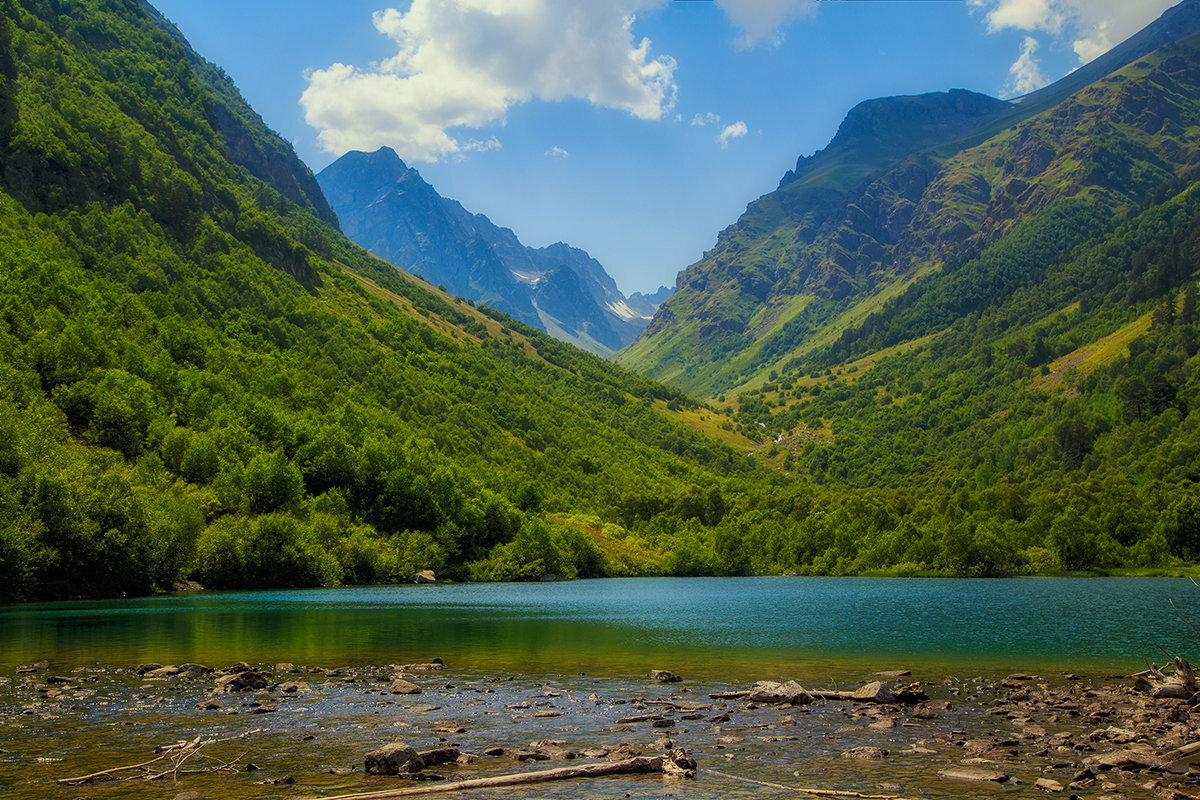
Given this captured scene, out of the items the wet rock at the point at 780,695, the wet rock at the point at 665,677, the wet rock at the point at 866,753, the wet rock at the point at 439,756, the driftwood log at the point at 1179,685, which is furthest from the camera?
the wet rock at the point at 665,677

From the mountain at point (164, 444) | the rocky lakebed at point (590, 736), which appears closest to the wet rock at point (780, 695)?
the rocky lakebed at point (590, 736)

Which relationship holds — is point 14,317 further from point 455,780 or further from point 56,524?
point 455,780

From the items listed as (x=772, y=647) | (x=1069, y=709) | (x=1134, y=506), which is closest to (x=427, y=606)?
(x=772, y=647)

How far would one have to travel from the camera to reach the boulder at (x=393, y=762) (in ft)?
64.5

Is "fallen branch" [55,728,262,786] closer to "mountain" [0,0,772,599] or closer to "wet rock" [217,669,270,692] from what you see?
"wet rock" [217,669,270,692]

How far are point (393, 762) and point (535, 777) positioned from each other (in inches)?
145

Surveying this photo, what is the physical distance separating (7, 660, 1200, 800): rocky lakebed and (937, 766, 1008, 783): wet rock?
0.07 meters

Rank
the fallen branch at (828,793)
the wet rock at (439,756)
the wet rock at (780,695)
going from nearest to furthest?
the fallen branch at (828,793)
the wet rock at (439,756)
the wet rock at (780,695)

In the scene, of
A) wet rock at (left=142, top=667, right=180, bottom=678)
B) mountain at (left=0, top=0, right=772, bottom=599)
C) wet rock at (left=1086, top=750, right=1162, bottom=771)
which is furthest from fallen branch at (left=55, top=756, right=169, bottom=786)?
mountain at (left=0, top=0, right=772, bottom=599)

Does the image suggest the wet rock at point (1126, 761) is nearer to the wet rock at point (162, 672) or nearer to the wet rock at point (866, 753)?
the wet rock at point (866, 753)

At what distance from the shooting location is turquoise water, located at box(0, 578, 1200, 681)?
41.8m

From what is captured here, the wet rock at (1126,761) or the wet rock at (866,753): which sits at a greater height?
the wet rock at (1126,761)

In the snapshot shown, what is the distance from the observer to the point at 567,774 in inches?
768

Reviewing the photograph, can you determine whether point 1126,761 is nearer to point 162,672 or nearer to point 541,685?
point 541,685
